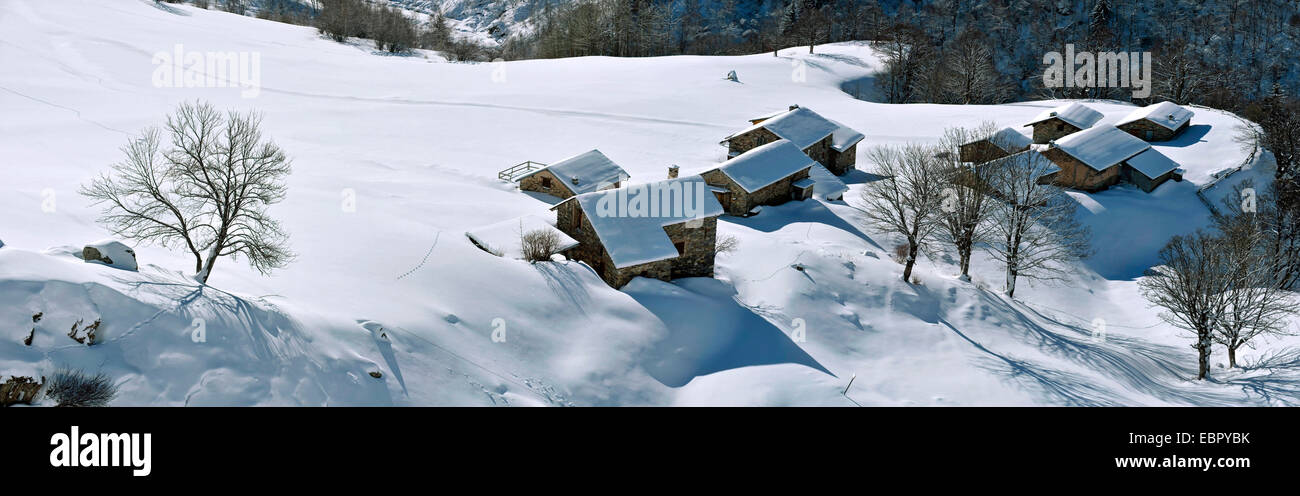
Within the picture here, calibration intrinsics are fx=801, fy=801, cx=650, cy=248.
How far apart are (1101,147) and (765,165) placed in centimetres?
2162

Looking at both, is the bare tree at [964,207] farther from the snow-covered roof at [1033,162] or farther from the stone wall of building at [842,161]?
the stone wall of building at [842,161]

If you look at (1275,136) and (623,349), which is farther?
(1275,136)

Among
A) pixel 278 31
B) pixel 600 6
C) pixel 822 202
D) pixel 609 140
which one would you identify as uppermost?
pixel 600 6

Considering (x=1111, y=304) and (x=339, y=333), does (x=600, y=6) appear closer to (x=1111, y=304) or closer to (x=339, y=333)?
(x=1111, y=304)

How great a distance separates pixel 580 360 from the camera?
24.0 metres

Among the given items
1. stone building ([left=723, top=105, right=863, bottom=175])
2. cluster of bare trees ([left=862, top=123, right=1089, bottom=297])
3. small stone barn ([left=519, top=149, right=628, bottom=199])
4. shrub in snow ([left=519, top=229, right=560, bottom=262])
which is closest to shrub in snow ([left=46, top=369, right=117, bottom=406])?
shrub in snow ([left=519, top=229, right=560, bottom=262])

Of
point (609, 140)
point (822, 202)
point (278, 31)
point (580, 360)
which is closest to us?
point (580, 360)

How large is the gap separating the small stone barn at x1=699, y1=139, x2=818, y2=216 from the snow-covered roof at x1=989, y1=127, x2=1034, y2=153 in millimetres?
12438

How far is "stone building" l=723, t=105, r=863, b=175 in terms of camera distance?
49.2 m

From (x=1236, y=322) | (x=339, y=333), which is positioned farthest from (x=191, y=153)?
(x=1236, y=322)

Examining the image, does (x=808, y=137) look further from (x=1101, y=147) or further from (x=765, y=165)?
(x=1101, y=147)

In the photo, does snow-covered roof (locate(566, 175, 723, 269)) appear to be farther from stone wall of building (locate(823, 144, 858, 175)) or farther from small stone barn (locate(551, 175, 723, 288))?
stone wall of building (locate(823, 144, 858, 175))

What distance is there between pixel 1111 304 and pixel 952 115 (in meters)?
29.9

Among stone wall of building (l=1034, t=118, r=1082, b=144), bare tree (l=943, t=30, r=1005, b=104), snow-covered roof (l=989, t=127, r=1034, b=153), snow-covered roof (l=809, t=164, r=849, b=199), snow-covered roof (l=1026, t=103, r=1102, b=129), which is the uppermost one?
bare tree (l=943, t=30, r=1005, b=104)
